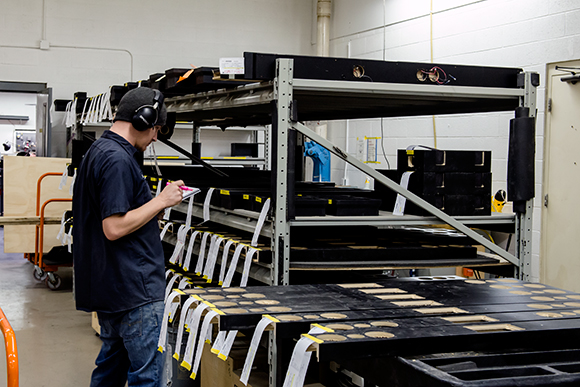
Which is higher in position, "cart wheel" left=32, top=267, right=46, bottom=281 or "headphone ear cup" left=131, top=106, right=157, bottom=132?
"headphone ear cup" left=131, top=106, right=157, bottom=132

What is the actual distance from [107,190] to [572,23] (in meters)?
4.82

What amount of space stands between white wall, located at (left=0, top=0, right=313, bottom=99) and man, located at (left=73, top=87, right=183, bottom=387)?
685cm

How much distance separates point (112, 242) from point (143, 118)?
57 centimetres

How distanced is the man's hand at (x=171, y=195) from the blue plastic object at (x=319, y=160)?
594cm

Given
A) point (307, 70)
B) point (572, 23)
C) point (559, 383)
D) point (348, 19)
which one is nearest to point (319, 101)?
point (307, 70)

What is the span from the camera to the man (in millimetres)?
2518

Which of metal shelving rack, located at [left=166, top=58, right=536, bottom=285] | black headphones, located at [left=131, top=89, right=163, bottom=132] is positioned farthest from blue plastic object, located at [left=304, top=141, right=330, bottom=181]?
black headphones, located at [left=131, top=89, right=163, bottom=132]

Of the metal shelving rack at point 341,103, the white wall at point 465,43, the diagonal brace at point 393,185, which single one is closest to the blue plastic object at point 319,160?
the white wall at point 465,43

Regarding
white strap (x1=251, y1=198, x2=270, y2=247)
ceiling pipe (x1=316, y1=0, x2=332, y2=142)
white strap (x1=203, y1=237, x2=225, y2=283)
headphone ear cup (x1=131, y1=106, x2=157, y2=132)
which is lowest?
→ white strap (x1=203, y1=237, x2=225, y2=283)

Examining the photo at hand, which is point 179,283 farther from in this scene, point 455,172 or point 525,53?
point 525,53

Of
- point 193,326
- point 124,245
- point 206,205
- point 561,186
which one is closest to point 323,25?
point 561,186

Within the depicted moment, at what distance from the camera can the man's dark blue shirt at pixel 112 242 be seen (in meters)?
2.53

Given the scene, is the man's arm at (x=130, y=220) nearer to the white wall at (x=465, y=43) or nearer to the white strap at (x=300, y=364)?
the white strap at (x=300, y=364)

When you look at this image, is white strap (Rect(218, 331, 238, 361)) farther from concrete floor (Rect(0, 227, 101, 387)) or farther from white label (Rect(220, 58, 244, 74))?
concrete floor (Rect(0, 227, 101, 387))
